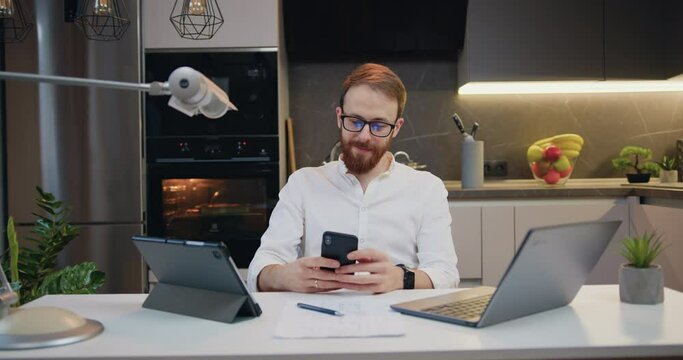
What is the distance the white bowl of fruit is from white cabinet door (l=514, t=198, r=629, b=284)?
0.29m

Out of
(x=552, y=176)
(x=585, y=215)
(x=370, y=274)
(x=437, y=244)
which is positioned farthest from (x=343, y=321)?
(x=552, y=176)

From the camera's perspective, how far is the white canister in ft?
11.7

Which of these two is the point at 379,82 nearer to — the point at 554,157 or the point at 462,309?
the point at 462,309

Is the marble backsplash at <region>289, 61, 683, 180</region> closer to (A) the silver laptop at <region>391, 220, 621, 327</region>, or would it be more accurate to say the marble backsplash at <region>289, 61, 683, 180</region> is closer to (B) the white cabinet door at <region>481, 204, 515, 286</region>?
→ (B) the white cabinet door at <region>481, 204, 515, 286</region>

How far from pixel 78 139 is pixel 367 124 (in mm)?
A: 1838

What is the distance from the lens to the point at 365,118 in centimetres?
210

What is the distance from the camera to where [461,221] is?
133 inches

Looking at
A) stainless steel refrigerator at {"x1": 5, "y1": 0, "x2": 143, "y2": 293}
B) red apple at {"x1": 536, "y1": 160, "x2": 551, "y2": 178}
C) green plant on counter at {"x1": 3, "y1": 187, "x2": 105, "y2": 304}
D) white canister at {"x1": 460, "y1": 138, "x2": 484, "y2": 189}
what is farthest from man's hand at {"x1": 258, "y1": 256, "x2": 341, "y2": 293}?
red apple at {"x1": 536, "y1": 160, "x2": 551, "y2": 178}

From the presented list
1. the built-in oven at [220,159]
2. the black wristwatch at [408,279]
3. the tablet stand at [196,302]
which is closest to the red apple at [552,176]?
the built-in oven at [220,159]

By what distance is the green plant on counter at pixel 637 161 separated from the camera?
3.72m

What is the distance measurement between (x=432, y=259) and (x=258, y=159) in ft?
5.05

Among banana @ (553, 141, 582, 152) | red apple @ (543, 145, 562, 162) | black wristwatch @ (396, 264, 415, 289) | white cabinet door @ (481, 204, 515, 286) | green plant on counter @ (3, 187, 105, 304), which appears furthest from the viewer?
banana @ (553, 141, 582, 152)

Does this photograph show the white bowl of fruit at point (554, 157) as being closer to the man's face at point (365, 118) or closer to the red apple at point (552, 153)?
the red apple at point (552, 153)

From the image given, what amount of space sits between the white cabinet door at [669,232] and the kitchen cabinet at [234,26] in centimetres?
191
